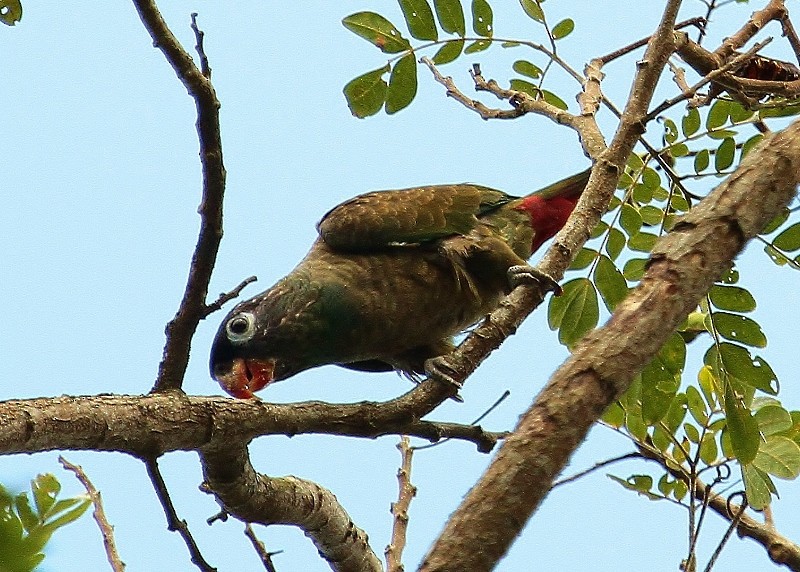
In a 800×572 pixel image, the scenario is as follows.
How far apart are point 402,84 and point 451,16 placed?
1.16 feet

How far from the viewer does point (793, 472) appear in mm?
3361

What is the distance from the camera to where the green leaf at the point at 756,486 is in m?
3.31

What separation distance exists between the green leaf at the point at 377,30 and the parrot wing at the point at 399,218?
80 cm

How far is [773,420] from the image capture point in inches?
140

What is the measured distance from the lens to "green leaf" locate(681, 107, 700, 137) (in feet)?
13.1

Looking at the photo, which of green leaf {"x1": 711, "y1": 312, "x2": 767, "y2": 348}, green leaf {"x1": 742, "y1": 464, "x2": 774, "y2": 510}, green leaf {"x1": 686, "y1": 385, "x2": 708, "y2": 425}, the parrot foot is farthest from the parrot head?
green leaf {"x1": 742, "y1": 464, "x2": 774, "y2": 510}

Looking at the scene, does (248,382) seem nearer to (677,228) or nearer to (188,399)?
(188,399)

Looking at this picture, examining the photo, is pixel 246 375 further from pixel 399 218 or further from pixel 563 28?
pixel 563 28

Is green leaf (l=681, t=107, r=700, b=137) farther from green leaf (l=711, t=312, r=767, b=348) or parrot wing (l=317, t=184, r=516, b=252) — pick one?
parrot wing (l=317, t=184, r=516, b=252)

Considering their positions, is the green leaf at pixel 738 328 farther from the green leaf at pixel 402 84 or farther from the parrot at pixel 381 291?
the green leaf at pixel 402 84

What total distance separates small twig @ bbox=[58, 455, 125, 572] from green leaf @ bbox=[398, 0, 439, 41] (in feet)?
7.26

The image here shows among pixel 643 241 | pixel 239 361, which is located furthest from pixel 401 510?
pixel 643 241

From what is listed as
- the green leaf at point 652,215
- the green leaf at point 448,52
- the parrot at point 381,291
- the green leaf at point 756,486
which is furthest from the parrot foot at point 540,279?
the green leaf at point 448,52

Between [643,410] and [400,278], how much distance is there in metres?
1.27
